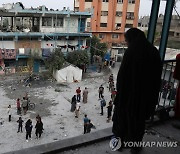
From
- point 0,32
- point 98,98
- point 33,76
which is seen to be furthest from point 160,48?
point 0,32

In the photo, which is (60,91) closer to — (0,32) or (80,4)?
(0,32)

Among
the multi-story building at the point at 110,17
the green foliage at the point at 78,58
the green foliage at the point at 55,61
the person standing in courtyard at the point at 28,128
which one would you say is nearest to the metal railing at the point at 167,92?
the person standing in courtyard at the point at 28,128

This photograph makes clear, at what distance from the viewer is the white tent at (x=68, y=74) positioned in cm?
1964

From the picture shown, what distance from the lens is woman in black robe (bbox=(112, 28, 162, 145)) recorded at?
96.6 inches

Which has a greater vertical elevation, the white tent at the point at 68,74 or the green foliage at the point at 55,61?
the green foliage at the point at 55,61

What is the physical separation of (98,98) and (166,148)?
1276 cm

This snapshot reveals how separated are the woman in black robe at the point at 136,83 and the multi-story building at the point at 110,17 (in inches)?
1091

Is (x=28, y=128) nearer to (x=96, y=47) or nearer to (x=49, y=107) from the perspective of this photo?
(x=49, y=107)

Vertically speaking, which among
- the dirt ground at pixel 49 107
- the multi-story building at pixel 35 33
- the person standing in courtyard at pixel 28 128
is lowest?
the dirt ground at pixel 49 107

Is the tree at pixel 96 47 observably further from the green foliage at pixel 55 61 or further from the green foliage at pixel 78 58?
the green foliage at pixel 55 61

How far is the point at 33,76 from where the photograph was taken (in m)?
19.6

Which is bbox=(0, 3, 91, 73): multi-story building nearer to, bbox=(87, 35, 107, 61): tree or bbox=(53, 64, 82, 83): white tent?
bbox=(87, 35, 107, 61): tree

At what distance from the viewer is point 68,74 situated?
19.8 metres

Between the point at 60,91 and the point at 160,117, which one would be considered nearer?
the point at 160,117
